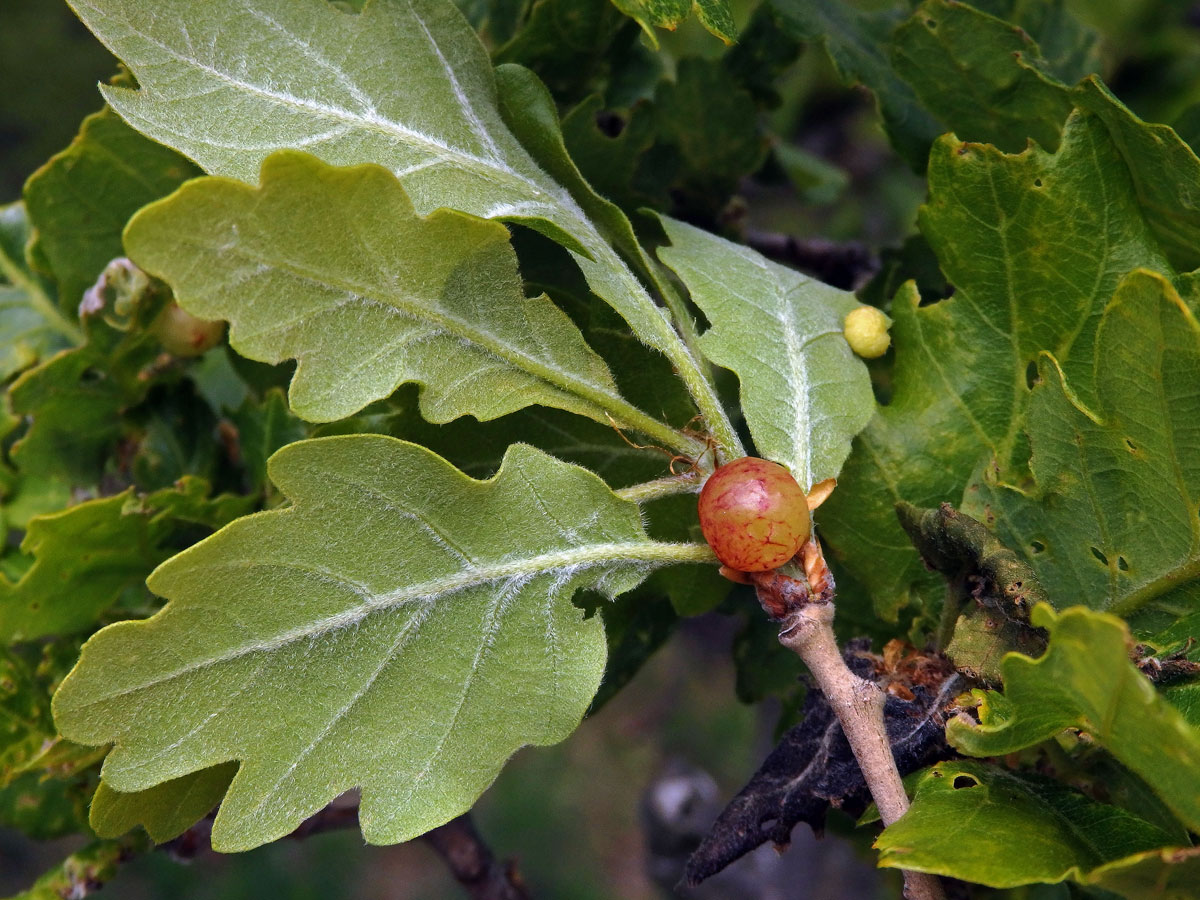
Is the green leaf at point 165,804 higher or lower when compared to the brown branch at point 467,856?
higher

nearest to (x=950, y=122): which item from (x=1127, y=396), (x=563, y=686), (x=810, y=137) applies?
(x=1127, y=396)

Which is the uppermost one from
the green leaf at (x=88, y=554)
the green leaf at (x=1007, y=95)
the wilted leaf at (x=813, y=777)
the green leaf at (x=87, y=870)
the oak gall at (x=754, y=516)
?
the green leaf at (x=1007, y=95)

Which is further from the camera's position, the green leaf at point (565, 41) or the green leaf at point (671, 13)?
the green leaf at point (565, 41)

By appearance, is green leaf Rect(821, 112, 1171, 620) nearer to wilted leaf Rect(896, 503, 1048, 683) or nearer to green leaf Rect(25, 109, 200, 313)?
wilted leaf Rect(896, 503, 1048, 683)

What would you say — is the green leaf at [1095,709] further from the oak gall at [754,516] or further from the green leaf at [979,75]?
the green leaf at [979,75]

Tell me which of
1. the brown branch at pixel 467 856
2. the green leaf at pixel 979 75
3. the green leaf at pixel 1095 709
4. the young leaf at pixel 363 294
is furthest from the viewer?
the brown branch at pixel 467 856

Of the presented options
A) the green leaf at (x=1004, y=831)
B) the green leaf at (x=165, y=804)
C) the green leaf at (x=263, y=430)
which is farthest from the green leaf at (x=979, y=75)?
the green leaf at (x=165, y=804)

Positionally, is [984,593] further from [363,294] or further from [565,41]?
[565,41]
